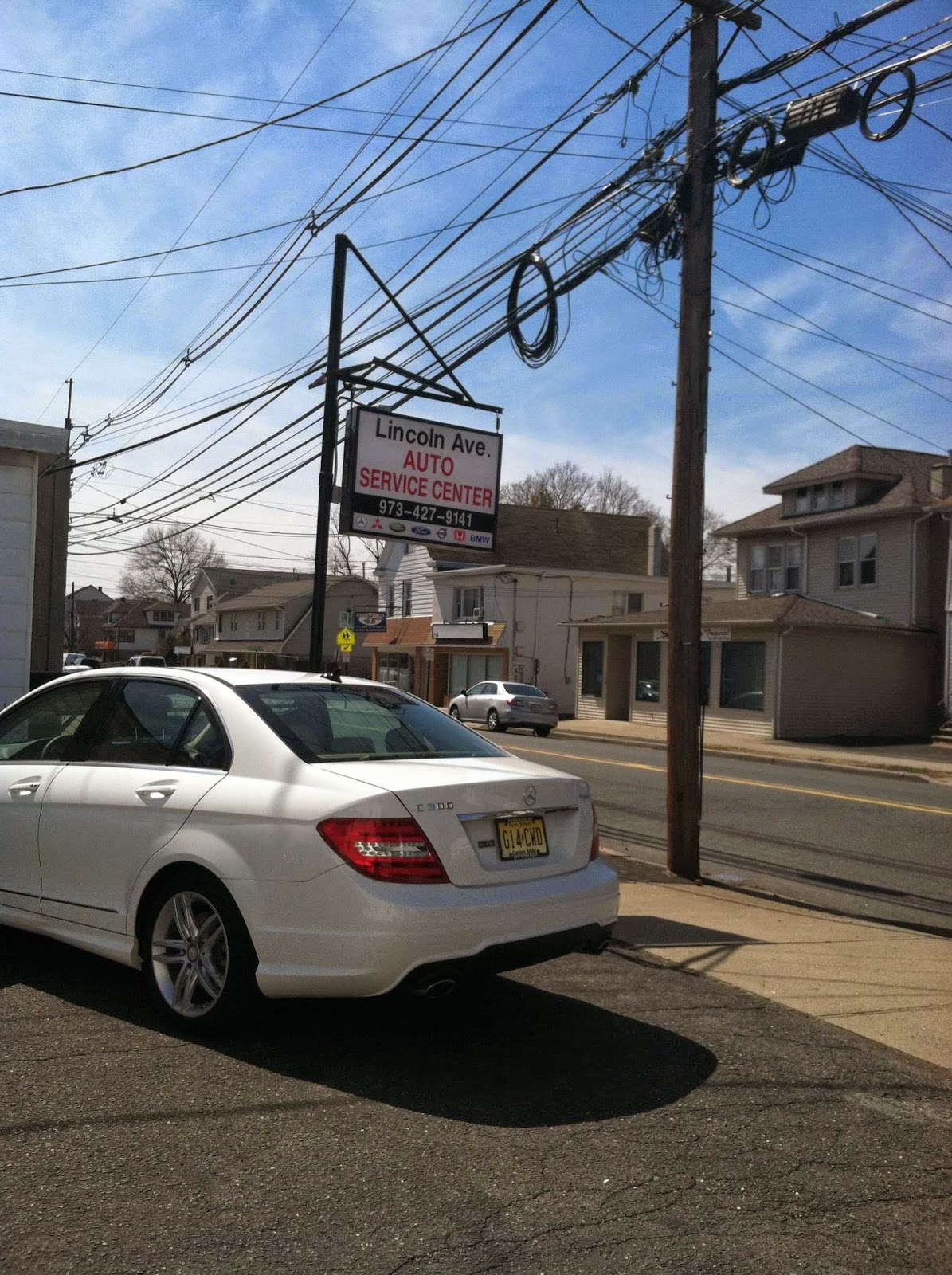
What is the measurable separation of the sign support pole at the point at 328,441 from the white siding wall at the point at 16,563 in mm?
2952

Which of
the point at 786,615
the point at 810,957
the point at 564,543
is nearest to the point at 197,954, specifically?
the point at 810,957

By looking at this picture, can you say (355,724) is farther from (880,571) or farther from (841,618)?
(880,571)

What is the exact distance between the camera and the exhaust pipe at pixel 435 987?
173 inches

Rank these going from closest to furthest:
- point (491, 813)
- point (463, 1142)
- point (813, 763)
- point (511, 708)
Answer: point (463, 1142) < point (491, 813) < point (813, 763) < point (511, 708)

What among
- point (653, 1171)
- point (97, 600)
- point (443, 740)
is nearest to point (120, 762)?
point (443, 740)

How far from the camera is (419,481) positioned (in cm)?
1275

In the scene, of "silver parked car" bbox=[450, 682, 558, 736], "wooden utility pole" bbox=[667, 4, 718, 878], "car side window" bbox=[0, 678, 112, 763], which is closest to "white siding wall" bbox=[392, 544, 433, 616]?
"silver parked car" bbox=[450, 682, 558, 736]

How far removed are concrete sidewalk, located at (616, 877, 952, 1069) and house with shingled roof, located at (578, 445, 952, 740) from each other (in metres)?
21.4

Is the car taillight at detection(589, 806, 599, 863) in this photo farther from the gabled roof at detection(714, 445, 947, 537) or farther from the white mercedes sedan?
the gabled roof at detection(714, 445, 947, 537)

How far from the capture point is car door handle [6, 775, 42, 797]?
5719 mm

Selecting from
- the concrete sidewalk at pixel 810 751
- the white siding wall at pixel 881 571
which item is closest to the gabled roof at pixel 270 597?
the concrete sidewalk at pixel 810 751

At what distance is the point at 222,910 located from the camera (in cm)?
465

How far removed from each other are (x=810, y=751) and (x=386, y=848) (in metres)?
23.5

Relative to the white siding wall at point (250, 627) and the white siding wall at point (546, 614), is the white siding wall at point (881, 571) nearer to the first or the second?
the white siding wall at point (546, 614)
